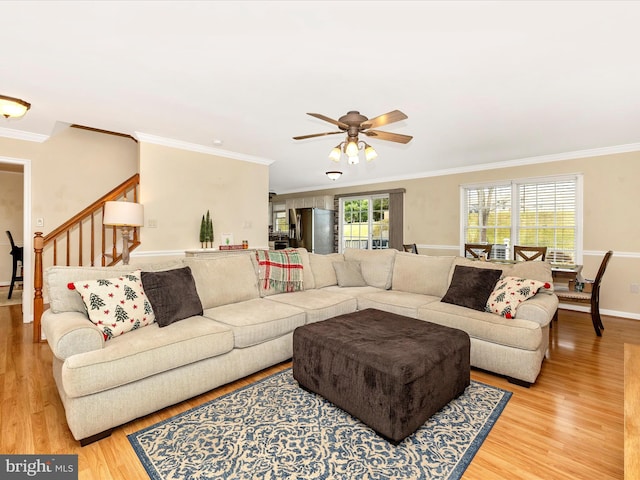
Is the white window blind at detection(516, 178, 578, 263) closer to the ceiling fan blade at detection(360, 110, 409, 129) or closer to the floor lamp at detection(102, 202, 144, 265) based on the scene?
the ceiling fan blade at detection(360, 110, 409, 129)

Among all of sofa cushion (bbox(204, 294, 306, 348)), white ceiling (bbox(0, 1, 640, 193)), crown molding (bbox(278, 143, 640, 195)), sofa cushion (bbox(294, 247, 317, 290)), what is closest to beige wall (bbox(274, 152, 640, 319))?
crown molding (bbox(278, 143, 640, 195))

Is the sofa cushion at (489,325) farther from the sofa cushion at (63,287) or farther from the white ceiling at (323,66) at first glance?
the sofa cushion at (63,287)

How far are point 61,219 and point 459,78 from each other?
5594 millimetres

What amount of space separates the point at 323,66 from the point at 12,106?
10.2ft

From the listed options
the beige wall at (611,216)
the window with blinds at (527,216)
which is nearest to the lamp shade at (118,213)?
the window with blinds at (527,216)

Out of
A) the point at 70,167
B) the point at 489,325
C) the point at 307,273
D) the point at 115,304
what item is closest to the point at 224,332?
the point at 115,304

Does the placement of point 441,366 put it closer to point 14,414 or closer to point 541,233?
point 14,414

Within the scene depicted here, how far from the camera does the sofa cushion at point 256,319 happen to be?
252 cm

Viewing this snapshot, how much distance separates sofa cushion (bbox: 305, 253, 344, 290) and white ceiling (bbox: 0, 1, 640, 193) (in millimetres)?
1630

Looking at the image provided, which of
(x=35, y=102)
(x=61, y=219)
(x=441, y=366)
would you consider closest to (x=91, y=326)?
(x=441, y=366)

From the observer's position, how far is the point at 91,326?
76.3 inches

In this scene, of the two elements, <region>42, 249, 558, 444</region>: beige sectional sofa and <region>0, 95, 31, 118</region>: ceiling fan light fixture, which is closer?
<region>42, 249, 558, 444</region>: beige sectional sofa

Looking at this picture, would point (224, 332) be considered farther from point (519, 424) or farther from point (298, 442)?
point (519, 424)

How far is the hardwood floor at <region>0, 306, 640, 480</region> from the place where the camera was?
5.40 feet
